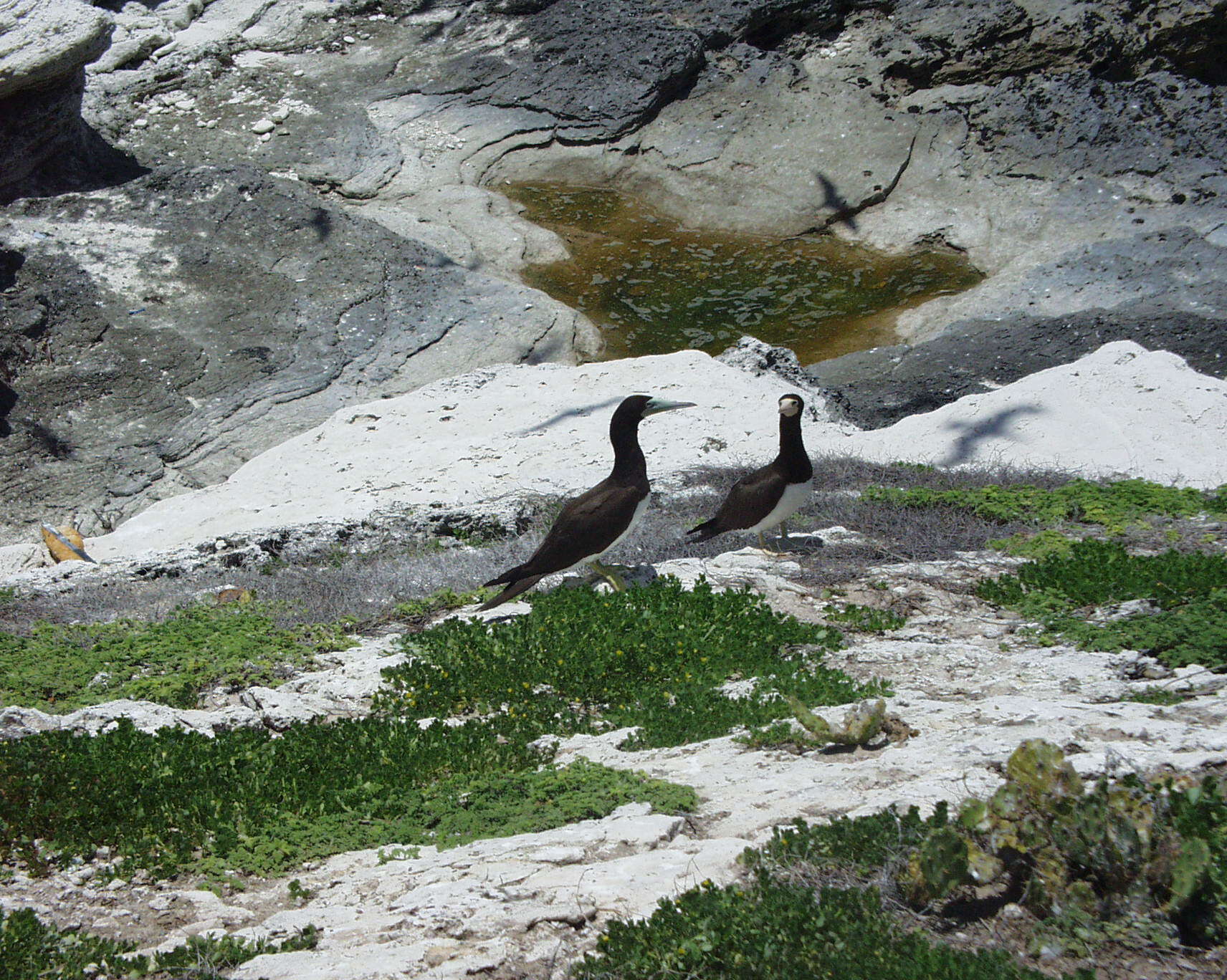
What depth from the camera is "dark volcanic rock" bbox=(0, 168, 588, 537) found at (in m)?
16.3

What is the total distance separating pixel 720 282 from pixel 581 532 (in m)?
15.2

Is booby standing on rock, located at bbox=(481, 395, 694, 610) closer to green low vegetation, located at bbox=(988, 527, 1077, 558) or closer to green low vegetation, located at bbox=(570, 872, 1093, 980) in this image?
green low vegetation, located at bbox=(988, 527, 1077, 558)

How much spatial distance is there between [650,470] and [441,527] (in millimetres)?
2447

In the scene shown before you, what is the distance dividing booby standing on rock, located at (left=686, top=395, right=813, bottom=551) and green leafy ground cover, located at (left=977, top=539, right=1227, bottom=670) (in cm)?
156

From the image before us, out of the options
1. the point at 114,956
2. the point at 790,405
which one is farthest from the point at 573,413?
the point at 114,956

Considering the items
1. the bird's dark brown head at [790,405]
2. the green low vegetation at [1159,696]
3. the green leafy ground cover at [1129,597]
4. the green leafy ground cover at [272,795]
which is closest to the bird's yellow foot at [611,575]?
the bird's dark brown head at [790,405]

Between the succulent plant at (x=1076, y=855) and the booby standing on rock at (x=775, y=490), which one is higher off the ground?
the succulent plant at (x=1076, y=855)

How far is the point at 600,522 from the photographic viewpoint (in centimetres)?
746

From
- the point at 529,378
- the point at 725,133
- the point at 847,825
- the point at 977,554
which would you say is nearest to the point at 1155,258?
the point at 725,133

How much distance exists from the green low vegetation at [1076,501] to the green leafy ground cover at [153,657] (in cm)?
530

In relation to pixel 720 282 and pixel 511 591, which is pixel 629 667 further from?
pixel 720 282

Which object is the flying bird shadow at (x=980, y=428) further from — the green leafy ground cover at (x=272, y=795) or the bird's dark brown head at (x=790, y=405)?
the green leafy ground cover at (x=272, y=795)

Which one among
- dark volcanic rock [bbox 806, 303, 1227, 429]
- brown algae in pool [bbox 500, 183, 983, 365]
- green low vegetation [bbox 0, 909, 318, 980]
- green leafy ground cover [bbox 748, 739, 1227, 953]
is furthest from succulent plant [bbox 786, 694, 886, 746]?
→ brown algae in pool [bbox 500, 183, 983, 365]

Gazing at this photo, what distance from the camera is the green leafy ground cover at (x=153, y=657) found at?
6.68 metres
